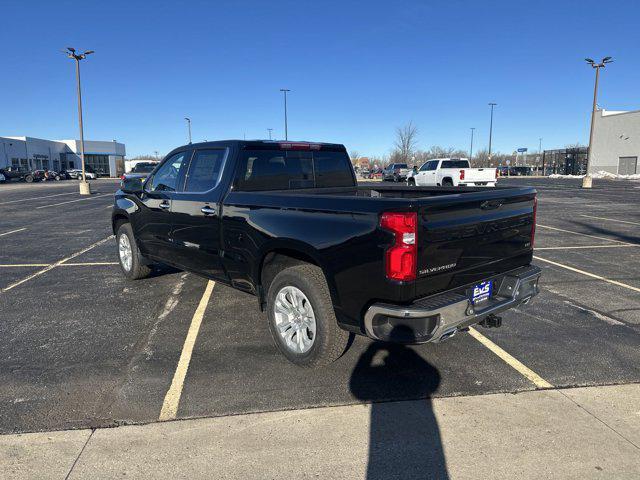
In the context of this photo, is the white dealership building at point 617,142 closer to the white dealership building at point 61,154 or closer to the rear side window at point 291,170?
the rear side window at point 291,170

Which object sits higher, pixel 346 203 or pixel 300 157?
pixel 300 157

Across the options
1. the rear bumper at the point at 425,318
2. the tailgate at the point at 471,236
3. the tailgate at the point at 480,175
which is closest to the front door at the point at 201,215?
the rear bumper at the point at 425,318

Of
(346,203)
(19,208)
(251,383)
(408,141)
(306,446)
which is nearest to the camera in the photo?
(306,446)

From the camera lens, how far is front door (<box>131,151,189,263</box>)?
206 inches

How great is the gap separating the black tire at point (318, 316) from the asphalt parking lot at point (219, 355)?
0.17 m

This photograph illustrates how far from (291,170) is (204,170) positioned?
92cm

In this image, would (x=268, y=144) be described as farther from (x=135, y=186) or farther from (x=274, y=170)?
(x=135, y=186)

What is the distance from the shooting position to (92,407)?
3193 mm

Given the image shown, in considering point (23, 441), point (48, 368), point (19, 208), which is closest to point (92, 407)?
point (23, 441)

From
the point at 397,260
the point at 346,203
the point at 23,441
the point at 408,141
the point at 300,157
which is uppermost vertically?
the point at 408,141

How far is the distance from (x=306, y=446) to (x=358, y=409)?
0.54 metres

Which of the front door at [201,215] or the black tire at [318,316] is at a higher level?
the front door at [201,215]

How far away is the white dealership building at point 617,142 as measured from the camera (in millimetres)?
54719

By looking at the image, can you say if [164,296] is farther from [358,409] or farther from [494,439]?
[494,439]
